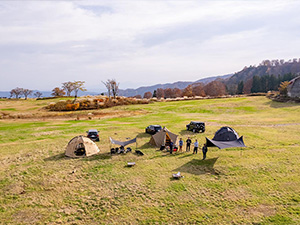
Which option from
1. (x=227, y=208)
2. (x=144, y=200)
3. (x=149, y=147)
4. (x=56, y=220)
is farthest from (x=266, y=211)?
(x=149, y=147)

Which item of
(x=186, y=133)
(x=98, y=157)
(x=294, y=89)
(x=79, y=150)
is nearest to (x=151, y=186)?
(x=98, y=157)

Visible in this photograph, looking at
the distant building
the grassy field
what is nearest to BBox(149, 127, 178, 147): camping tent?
the grassy field

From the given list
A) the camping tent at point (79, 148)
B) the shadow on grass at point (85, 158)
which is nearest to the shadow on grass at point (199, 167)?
the shadow on grass at point (85, 158)

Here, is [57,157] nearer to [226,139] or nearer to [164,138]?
[164,138]

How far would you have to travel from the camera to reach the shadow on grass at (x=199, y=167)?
59.6 ft

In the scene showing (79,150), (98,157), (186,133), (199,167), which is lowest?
(199,167)

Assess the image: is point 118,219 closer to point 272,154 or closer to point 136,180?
point 136,180

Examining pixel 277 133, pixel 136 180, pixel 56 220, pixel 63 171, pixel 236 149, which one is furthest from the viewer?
pixel 277 133

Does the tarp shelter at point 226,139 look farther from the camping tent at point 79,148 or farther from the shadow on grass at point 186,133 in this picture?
the camping tent at point 79,148

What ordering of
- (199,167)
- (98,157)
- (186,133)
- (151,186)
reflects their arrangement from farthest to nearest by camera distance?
1. (186,133)
2. (98,157)
3. (199,167)
4. (151,186)

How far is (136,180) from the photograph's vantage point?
1669 centimetres

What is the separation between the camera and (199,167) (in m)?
19.0

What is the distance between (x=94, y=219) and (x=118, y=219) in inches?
59.1

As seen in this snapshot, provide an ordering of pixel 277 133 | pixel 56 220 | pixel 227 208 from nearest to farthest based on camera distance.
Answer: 1. pixel 56 220
2. pixel 227 208
3. pixel 277 133
